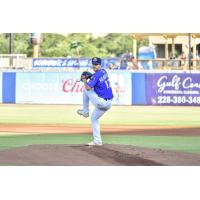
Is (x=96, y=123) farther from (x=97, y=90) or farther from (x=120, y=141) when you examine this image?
(x=120, y=141)

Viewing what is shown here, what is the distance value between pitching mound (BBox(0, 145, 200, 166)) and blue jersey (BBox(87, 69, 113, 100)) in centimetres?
96

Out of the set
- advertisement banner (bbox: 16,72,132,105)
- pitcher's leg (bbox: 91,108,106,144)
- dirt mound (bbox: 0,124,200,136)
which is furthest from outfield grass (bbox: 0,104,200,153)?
pitcher's leg (bbox: 91,108,106,144)

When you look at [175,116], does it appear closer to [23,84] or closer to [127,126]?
[127,126]

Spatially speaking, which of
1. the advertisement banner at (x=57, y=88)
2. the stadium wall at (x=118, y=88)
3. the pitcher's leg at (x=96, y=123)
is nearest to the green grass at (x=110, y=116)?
the advertisement banner at (x=57, y=88)

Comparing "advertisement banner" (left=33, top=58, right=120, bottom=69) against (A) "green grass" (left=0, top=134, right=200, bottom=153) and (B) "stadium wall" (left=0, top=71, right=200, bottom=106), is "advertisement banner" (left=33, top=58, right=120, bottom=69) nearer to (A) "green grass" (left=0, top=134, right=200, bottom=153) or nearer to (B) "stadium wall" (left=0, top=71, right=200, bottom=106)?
(B) "stadium wall" (left=0, top=71, right=200, bottom=106)

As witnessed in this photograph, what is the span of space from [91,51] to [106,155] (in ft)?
86.4

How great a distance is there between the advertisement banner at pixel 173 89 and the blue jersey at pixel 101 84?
9372 millimetres

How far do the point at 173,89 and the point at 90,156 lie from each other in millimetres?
12323

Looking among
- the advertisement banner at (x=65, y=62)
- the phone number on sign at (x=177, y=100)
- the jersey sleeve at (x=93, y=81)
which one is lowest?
the phone number on sign at (x=177, y=100)

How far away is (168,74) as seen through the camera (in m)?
24.6

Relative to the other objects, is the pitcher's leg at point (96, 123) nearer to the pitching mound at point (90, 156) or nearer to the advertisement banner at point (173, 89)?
the pitching mound at point (90, 156)

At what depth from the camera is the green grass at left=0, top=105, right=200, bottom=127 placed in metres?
18.4

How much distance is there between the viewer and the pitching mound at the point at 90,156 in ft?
39.8
